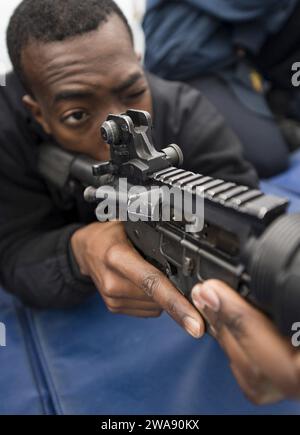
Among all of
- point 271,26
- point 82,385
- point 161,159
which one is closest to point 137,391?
point 82,385

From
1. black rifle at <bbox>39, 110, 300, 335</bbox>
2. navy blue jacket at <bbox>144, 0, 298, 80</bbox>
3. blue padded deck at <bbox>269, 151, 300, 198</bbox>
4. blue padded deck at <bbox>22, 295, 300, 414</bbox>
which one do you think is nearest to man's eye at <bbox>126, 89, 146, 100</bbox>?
black rifle at <bbox>39, 110, 300, 335</bbox>

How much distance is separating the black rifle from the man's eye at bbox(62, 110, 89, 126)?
3.5 inches

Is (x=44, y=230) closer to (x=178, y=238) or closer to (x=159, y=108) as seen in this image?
(x=159, y=108)

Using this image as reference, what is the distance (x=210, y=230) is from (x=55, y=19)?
37 centimetres

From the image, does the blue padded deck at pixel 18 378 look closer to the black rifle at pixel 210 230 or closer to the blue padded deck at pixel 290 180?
the black rifle at pixel 210 230

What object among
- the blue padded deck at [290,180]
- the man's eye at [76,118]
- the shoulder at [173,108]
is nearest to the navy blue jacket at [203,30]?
the blue padded deck at [290,180]

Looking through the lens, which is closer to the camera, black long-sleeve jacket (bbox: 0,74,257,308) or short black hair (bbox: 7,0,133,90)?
short black hair (bbox: 7,0,133,90)

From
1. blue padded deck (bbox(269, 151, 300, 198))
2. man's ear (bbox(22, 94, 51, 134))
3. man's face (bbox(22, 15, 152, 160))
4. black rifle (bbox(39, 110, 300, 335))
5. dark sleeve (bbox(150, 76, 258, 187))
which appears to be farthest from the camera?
blue padded deck (bbox(269, 151, 300, 198))

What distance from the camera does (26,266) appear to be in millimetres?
680

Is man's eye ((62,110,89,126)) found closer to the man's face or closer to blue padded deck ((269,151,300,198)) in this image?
the man's face

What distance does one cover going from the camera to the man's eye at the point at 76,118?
0.55m

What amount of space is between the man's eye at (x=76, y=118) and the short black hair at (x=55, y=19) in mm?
93

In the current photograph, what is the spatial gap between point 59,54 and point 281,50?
1111mm

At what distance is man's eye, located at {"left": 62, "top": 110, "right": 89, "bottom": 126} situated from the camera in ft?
1.80
